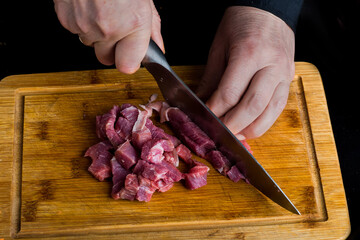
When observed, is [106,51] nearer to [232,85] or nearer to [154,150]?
[154,150]

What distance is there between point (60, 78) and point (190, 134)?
116 centimetres

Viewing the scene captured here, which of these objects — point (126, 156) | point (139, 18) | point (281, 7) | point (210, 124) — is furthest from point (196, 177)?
point (281, 7)

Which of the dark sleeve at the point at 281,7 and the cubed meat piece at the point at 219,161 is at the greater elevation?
the dark sleeve at the point at 281,7

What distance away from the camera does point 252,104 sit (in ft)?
8.83

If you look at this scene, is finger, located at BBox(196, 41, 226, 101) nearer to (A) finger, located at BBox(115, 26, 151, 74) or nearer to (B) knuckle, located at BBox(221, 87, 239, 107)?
(B) knuckle, located at BBox(221, 87, 239, 107)

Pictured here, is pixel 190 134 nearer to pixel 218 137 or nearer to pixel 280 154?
pixel 218 137

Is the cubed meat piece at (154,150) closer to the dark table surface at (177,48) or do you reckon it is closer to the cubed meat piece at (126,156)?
the cubed meat piece at (126,156)

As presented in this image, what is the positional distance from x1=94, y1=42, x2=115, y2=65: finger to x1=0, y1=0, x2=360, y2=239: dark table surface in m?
1.29

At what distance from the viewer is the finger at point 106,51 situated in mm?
2312

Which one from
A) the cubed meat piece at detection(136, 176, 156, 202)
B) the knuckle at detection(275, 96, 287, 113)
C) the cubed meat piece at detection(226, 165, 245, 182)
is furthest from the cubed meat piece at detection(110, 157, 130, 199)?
the knuckle at detection(275, 96, 287, 113)

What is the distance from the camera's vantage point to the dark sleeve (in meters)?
2.99

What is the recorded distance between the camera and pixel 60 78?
3.12 m

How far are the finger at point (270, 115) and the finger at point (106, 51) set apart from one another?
42.6 inches

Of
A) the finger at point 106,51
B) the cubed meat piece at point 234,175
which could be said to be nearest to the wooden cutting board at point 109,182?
the cubed meat piece at point 234,175
